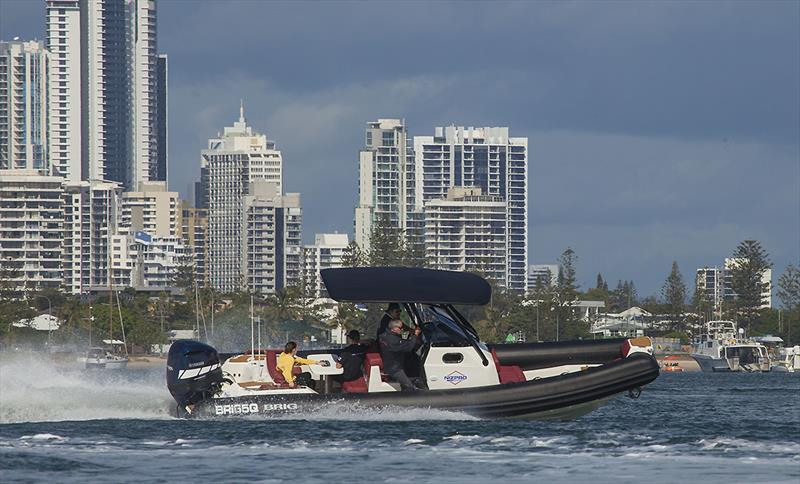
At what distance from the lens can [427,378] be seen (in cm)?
2309

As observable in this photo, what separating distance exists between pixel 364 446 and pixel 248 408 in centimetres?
313

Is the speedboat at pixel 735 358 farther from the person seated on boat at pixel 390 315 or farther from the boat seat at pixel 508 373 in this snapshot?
the person seated on boat at pixel 390 315

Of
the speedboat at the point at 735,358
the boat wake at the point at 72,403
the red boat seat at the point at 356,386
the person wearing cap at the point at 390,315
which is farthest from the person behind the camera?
the speedboat at the point at 735,358

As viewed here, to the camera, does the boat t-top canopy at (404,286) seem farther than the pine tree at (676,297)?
No

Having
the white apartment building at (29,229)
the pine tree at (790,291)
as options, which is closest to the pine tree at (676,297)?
the pine tree at (790,291)

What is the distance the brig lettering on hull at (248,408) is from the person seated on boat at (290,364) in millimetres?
431

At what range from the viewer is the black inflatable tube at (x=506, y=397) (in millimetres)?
22594

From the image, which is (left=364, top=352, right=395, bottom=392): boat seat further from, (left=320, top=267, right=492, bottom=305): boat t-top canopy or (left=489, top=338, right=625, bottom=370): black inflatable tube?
(left=489, top=338, right=625, bottom=370): black inflatable tube

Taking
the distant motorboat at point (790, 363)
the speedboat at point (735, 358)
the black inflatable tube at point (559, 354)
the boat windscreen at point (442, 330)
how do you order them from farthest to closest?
1. the distant motorboat at point (790, 363)
2. the speedboat at point (735, 358)
3. the black inflatable tube at point (559, 354)
4. the boat windscreen at point (442, 330)

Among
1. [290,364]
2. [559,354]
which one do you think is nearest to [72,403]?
[290,364]

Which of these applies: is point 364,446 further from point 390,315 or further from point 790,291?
point 790,291

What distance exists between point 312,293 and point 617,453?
95.7 meters

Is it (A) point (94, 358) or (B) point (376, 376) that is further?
(A) point (94, 358)

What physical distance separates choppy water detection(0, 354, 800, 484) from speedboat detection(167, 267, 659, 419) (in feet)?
0.71
